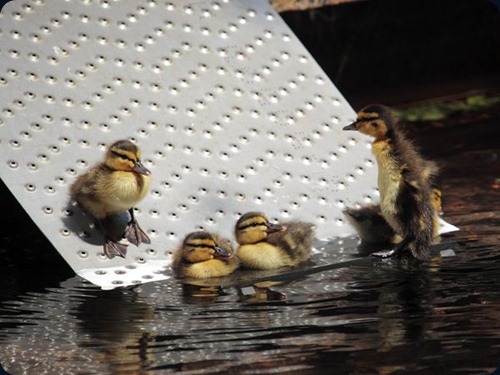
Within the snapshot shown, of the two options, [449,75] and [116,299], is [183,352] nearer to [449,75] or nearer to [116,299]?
[116,299]

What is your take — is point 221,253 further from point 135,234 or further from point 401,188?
point 401,188

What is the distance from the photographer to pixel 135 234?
4.94 meters

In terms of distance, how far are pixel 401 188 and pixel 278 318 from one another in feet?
2.65

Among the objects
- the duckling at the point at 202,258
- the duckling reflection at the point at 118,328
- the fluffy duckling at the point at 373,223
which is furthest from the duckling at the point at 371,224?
the duckling reflection at the point at 118,328

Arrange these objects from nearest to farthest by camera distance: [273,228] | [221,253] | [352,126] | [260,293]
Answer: [260,293] → [221,253] → [273,228] → [352,126]

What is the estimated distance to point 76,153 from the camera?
5.10 metres

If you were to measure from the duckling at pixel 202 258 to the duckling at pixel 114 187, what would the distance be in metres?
0.20

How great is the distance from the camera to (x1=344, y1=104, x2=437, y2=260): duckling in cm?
479

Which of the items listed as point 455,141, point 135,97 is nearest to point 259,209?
point 135,97

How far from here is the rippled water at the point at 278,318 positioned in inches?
150

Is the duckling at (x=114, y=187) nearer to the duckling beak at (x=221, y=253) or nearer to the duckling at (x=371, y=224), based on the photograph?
the duckling beak at (x=221, y=253)

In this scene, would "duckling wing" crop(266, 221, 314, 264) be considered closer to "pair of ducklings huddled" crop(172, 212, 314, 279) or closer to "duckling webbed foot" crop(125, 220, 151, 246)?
"pair of ducklings huddled" crop(172, 212, 314, 279)

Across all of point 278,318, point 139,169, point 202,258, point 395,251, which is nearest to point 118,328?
point 278,318

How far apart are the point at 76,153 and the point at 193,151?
17.2 inches
